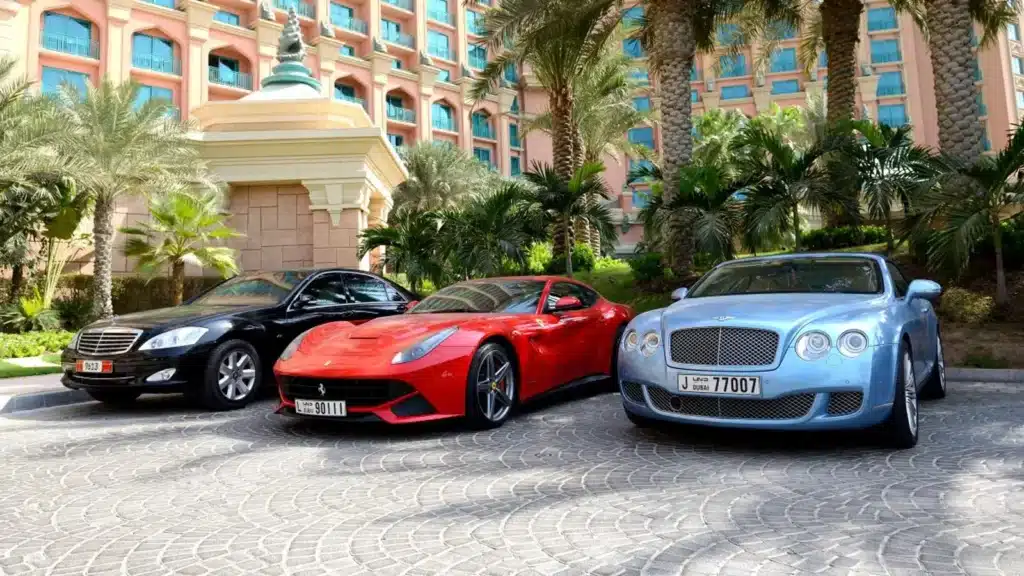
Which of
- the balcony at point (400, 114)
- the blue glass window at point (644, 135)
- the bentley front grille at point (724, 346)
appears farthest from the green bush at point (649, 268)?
the blue glass window at point (644, 135)

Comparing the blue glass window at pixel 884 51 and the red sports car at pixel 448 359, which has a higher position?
the blue glass window at pixel 884 51

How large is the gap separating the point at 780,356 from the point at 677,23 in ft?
35.4

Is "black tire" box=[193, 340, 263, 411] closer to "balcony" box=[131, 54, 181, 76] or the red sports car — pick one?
the red sports car

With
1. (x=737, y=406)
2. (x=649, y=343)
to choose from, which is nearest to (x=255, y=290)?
(x=649, y=343)

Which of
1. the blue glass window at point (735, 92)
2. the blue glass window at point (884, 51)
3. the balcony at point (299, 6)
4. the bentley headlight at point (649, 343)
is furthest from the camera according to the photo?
the blue glass window at point (735, 92)

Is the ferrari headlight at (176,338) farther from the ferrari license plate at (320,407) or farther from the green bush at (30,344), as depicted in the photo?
the green bush at (30,344)

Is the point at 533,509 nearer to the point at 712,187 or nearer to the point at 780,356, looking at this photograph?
the point at 780,356

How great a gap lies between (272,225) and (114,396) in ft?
34.7

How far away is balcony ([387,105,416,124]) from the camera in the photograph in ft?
176

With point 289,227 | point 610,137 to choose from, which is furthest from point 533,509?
point 610,137

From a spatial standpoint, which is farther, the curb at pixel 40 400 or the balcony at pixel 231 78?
the balcony at pixel 231 78

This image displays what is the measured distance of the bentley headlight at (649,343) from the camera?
482 cm

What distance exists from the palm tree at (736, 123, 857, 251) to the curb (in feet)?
32.3

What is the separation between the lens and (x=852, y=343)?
428 cm
